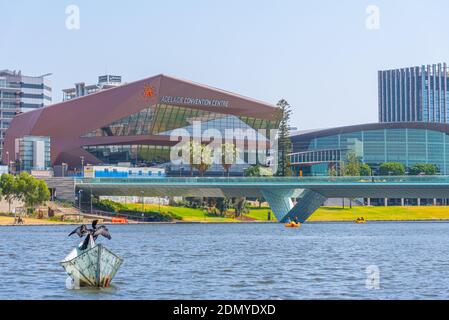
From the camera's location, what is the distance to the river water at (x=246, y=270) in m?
53.2

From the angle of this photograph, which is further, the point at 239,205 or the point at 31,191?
the point at 239,205

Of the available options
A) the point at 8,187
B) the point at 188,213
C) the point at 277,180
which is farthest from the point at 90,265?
the point at 188,213

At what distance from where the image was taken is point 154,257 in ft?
261

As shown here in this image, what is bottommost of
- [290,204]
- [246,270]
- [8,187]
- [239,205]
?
[246,270]

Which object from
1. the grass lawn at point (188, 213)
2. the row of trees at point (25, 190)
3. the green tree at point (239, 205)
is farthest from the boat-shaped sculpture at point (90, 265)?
the green tree at point (239, 205)

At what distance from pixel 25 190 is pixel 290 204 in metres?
42.0

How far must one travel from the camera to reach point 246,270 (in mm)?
67375

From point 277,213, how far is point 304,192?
903 cm

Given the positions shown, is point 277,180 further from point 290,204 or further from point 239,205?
point 239,205

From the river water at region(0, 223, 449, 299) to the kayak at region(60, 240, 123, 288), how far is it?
2.79ft

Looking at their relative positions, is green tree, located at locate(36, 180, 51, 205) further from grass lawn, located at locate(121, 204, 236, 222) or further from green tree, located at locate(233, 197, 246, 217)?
green tree, located at locate(233, 197, 246, 217)
